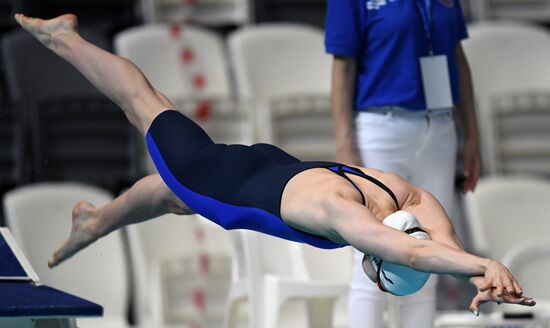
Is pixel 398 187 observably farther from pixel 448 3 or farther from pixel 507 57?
pixel 507 57

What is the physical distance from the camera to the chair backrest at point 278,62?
206 inches

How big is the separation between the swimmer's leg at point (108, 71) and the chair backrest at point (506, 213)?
5.83 feet

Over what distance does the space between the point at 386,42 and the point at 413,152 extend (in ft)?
1.03

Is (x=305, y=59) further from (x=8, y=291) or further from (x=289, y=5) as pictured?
(x=8, y=291)

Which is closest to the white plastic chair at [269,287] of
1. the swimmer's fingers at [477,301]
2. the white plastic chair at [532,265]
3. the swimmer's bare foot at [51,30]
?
the white plastic chair at [532,265]

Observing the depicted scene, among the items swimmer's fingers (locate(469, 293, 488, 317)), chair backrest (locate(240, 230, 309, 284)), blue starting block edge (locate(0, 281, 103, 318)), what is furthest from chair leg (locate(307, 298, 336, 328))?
swimmer's fingers (locate(469, 293, 488, 317))

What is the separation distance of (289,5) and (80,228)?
2.61m

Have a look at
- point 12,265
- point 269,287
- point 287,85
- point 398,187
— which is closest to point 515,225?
point 287,85

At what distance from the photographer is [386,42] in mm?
3635

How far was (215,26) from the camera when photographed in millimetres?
5906

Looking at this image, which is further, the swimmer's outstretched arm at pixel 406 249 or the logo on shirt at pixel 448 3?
the logo on shirt at pixel 448 3

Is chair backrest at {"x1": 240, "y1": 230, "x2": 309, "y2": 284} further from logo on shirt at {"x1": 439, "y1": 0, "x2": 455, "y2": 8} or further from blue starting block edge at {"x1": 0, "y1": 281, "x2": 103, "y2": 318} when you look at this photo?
blue starting block edge at {"x1": 0, "y1": 281, "x2": 103, "y2": 318}

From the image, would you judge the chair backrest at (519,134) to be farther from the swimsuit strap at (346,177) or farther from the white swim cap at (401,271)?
the white swim cap at (401,271)

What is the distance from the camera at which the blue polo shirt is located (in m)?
3.61
